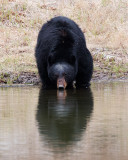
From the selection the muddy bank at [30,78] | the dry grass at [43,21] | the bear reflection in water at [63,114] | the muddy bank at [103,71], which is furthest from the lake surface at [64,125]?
the dry grass at [43,21]

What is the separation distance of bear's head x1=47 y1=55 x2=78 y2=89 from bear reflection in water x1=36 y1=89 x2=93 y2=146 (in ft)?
0.88

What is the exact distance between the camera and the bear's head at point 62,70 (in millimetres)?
10406

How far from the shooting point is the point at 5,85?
448 inches

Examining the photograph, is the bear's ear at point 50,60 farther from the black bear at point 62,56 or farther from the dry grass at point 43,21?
the dry grass at point 43,21

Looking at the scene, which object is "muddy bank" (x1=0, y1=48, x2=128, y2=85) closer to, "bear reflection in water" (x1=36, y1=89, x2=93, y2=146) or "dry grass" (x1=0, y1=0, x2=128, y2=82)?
"dry grass" (x1=0, y1=0, x2=128, y2=82)

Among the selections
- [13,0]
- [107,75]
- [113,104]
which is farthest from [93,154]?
[13,0]

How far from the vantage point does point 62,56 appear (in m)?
10.6

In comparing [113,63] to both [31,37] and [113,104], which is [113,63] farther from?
[113,104]

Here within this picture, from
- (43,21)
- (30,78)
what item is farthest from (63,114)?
(43,21)

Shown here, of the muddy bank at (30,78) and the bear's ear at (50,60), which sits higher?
the bear's ear at (50,60)

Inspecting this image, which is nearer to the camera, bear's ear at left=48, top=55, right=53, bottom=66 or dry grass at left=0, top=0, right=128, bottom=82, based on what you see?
bear's ear at left=48, top=55, right=53, bottom=66

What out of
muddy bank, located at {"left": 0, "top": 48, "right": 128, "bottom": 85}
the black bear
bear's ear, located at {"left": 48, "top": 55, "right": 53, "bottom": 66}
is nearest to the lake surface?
the black bear

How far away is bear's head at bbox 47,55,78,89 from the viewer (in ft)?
34.1

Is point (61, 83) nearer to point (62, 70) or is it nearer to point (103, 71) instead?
point (62, 70)
